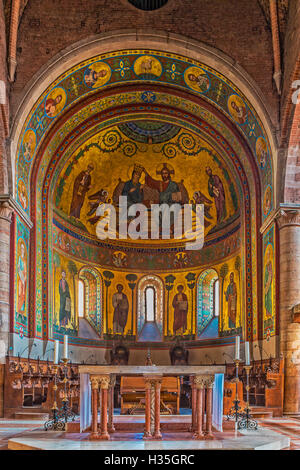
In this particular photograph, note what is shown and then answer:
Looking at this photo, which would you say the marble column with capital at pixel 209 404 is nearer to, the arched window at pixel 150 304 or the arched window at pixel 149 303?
the arched window at pixel 150 304

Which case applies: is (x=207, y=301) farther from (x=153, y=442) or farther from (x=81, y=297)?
(x=153, y=442)

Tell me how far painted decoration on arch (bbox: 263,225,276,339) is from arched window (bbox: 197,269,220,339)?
5.49 m

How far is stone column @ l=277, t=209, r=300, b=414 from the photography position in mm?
17344

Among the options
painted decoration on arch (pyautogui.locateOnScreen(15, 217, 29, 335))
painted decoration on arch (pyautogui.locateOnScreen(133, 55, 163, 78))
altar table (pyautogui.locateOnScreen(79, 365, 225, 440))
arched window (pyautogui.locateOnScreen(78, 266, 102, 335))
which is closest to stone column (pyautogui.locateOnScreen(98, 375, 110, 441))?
altar table (pyautogui.locateOnScreen(79, 365, 225, 440))

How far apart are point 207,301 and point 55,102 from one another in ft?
36.6

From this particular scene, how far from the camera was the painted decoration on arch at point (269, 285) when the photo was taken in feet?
62.6

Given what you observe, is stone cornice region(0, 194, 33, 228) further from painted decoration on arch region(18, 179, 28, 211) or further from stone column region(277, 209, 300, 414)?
stone column region(277, 209, 300, 414)

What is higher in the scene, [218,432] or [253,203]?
[253,203]

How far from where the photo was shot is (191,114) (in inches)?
903

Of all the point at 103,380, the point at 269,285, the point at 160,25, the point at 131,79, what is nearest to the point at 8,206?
the point at 131,79

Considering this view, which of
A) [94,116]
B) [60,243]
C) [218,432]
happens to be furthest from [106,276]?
[218,432]

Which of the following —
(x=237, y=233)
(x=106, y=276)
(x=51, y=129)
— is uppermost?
(x=51, y=129)
